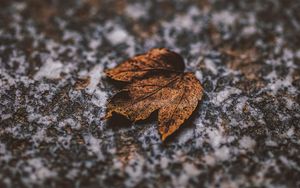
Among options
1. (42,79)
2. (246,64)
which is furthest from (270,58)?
(42,79)

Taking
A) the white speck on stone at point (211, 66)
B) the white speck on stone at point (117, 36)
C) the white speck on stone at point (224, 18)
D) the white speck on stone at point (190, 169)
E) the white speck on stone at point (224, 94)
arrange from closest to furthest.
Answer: the white speck on stone at point (190, 169)
the white speck on stone at point (224, 94)
the white speck on stone at point (211, 66)
the white speck on stone at point (117, 36)
the white speck on stone at point (224, 18)

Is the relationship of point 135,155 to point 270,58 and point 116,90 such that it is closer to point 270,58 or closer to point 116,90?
point 116,90

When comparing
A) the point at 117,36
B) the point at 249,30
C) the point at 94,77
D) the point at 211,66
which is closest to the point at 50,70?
the point at 94,77

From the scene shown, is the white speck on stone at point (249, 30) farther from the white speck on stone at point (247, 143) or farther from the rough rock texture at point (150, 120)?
the white speck on stone at point (247, 143)

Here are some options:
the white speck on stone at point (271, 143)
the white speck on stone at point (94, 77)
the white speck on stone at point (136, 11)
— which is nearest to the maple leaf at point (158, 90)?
the white speck on stone at point (94, 77)

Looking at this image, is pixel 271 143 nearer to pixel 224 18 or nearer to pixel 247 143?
pixel 247 143
